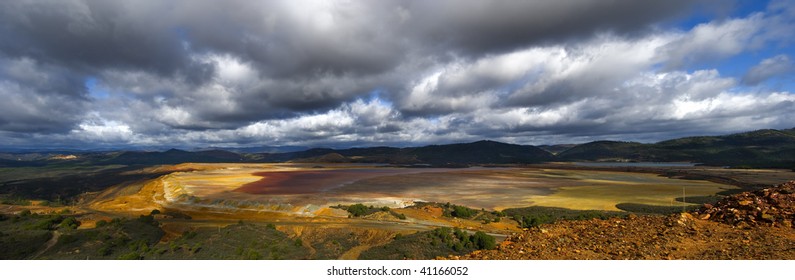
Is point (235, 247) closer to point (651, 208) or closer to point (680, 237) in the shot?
point (680, 237)

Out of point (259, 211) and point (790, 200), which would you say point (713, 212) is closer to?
point (790, 200)

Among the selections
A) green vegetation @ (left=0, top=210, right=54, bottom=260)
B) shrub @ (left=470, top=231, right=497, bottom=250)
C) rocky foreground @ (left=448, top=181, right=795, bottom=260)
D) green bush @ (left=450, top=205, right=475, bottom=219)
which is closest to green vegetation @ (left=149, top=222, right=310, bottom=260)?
green vegetation @ (left=0, top=210, right=54, bottom=260)

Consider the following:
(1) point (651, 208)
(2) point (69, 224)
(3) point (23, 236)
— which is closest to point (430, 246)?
(3) point (23, 236)

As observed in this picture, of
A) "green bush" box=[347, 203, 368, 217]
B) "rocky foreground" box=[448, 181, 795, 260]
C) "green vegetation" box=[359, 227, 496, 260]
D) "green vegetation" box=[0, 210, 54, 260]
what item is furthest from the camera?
"green bush" box=[347, 203, 368, 217]

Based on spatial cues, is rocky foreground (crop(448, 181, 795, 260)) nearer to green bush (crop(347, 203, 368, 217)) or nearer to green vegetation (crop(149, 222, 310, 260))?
green vegetation (crop(149, 222, 310, 260))

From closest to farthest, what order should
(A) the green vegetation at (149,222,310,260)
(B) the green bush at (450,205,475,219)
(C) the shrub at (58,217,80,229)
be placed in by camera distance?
(A) the green vegetation at (149,222,310,260), (C) the shrub at (58,217,80,229), (B) the green bush at (450,205,475,219)
